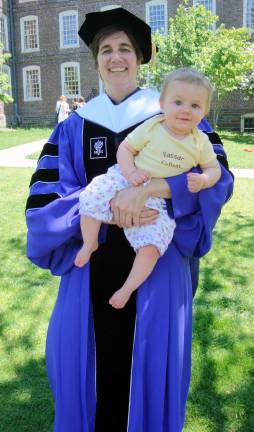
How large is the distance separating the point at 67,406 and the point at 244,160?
1221 centimetres

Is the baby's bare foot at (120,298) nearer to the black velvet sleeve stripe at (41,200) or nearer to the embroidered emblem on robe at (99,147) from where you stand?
the black velvet sleeve stripe at (41,200)

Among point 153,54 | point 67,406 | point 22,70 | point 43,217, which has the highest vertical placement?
point 22,70

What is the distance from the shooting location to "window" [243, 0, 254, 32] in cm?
2606

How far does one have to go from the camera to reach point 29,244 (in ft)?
6.97

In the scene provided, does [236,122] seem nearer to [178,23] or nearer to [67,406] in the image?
[178,23]

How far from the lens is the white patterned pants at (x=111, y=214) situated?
1.94 m

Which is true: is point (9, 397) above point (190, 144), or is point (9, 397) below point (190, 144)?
below

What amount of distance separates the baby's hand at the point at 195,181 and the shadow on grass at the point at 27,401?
203 cm

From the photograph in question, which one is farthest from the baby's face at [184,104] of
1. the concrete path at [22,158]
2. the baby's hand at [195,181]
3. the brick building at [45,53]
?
the brick building at [45,53]

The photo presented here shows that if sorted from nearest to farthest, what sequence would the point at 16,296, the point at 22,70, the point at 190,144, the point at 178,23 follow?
the point at 190,144 < the point at 16,296 < the point at 178,23 < the point at 22,70

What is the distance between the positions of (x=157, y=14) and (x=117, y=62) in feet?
92.8

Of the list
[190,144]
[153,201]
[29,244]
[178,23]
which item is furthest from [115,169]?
[178,23]

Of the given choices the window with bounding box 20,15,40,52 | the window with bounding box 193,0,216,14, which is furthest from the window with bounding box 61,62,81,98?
the window with bounding box 193,0,216,14

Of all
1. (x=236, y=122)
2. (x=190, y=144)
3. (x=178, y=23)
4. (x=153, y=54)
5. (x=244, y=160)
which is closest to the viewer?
(x=190, y=144)
